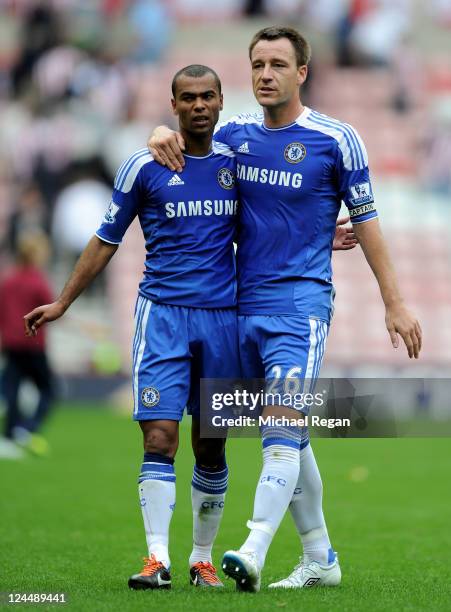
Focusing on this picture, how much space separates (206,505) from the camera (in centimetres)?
638

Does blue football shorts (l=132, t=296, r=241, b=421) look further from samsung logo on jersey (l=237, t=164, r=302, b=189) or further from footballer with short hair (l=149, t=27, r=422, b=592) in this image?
samsung logo on jersey (l=237, t=164, r=302, b=189)

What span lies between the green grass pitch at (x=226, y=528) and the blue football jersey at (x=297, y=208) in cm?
133

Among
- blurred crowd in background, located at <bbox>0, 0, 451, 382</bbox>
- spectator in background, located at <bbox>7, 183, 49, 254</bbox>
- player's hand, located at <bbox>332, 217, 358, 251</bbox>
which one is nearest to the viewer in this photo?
player's hand, located at <bbox>332, 217, 358, 251</bbox>

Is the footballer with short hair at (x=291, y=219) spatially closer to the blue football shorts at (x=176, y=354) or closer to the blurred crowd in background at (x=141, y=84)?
the blue football shorts at (x=176, y=354)

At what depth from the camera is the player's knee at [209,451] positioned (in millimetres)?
6309

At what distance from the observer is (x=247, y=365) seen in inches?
241

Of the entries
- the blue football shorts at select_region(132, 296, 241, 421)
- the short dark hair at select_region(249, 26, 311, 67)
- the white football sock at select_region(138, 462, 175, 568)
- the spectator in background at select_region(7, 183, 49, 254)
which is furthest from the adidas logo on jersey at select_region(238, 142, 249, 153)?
the spectator in background at select_region(7, 183, 49, 254)

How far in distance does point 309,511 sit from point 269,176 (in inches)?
62.2

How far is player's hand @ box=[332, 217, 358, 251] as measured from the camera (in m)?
6.53

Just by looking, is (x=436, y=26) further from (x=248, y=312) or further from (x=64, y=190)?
(x=248, y=312)

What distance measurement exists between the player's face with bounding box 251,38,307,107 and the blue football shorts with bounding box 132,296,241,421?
1.00 meters

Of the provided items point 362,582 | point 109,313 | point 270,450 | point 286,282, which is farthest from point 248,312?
point 109,313

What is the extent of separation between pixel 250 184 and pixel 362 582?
199 cm

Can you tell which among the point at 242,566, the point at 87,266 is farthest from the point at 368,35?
the point at 242,566
